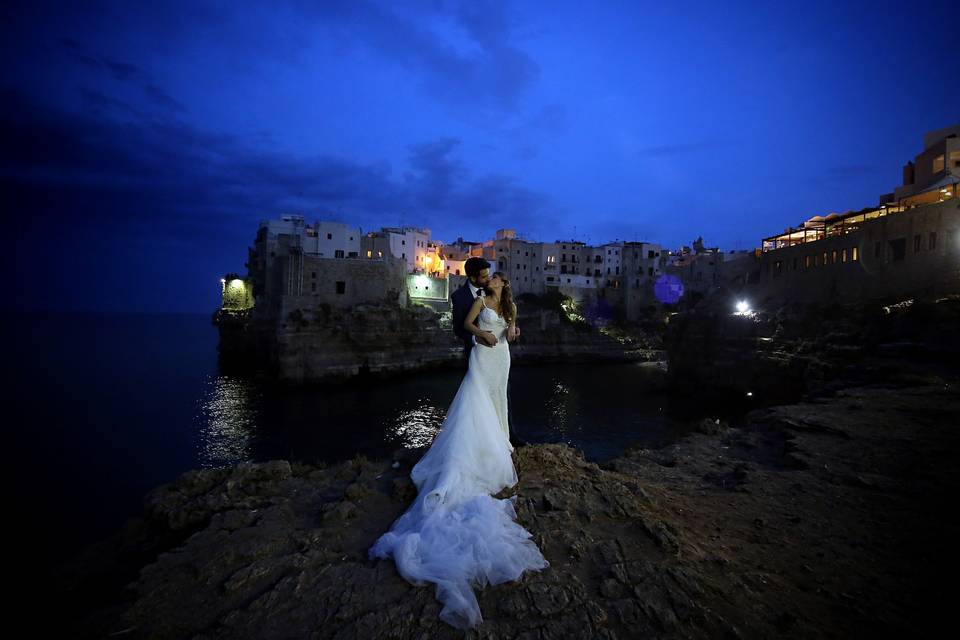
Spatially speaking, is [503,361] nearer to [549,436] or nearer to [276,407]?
[549,436]

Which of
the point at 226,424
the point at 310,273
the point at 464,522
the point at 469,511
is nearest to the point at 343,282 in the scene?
the point at 310,273

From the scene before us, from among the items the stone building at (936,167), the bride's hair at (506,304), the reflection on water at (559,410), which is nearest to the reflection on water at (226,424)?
the reflection on water at (559,410)

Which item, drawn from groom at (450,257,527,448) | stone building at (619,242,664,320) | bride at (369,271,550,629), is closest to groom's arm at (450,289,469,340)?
groom at (450,257,527,448)

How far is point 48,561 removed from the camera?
11.2m

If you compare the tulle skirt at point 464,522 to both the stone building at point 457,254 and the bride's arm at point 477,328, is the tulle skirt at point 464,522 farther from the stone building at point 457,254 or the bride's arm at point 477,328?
the stone building at point 457,254

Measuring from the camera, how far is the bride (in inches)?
127

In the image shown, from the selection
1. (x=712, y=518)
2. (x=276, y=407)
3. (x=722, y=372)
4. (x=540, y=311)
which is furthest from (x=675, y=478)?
(x=540, y=311)

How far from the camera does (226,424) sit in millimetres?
26234

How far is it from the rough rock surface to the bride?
0.44ft

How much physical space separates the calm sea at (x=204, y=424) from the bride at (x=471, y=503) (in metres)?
6.59

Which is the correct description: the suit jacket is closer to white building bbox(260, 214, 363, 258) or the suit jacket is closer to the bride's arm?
the bride's arm

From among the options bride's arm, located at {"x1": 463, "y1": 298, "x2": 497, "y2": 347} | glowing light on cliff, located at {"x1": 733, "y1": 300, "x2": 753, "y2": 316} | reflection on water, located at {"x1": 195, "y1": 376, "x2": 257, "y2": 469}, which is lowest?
reflection on water, located at {"x1": 195, "y1": 376, "x2": 257, "y2": 469}

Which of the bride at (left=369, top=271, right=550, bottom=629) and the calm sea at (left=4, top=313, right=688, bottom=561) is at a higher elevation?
the bride at (left=369, top=271, right=550, bottom=629)

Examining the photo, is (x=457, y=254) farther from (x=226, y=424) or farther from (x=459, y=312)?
(x=459, y=312)
